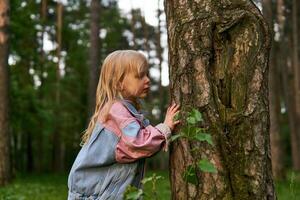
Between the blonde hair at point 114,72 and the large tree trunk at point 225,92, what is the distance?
223 millimetres

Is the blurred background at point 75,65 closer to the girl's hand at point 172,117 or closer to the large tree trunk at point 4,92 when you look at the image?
the large tree trunk at point 4,92

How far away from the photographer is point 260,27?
11.2 feet

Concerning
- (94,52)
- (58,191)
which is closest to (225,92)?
(58,191)

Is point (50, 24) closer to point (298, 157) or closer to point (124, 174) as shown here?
point (298, 157)

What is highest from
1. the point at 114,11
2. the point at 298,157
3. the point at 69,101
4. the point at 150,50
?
the point at 114,11

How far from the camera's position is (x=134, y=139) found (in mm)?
3252

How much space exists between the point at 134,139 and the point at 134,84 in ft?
1.26

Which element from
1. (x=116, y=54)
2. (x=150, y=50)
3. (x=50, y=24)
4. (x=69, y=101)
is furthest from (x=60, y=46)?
(x=116, y=54)

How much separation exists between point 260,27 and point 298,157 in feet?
77.4

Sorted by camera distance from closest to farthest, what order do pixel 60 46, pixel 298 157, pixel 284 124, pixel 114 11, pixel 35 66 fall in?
pixel 298 157, pixel 35 66, pixel 60 46, pixel 114 11, pixel 284 124

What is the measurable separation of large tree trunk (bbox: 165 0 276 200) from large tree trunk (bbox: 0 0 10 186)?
447 inches

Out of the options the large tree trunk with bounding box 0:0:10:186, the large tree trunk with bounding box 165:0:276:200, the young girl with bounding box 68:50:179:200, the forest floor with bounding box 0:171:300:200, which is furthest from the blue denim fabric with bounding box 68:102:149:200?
the large tree trunk with bounding box 0:0:10:186

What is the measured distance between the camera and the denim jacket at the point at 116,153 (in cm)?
328

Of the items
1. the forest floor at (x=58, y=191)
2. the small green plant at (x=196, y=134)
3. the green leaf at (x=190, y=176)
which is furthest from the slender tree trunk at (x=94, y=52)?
the small green plant at (x=196, y=134)
